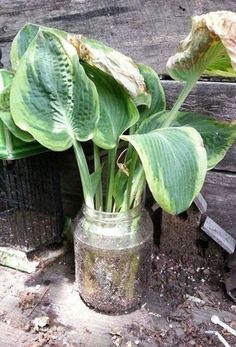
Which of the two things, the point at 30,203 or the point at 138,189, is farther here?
the point at 30,203

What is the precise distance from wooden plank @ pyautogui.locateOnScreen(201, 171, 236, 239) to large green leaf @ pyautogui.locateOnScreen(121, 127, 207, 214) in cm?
39

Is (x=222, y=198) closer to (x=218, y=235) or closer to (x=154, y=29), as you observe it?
(x=218, y=235)

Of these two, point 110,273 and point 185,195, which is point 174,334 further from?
point 185,195

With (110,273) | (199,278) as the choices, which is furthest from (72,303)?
(199,278)

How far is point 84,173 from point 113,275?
0.21 metres

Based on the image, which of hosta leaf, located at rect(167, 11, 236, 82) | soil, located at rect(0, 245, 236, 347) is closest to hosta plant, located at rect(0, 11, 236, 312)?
hosta leaf, located at rect(167, 11, 236, 82)

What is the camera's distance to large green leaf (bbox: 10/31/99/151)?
660 mm

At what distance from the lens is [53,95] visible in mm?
678

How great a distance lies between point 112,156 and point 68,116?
125 millimetres

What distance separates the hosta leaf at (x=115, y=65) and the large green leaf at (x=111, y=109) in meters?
0.03

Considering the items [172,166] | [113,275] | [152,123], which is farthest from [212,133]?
[113,275]

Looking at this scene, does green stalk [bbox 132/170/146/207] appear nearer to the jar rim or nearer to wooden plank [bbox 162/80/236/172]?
the jar rim

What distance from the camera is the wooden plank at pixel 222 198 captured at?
98 cm

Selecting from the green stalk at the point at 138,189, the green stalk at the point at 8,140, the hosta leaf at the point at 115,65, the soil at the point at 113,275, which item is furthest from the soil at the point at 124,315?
the hosta leaf at the point at 115,65
